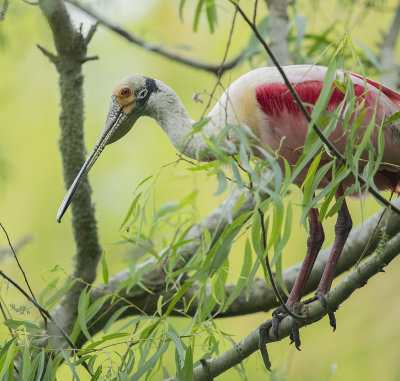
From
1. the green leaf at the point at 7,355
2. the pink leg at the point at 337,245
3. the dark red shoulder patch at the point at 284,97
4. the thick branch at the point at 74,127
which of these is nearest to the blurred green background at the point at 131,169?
the thick branch at the point at 74,127

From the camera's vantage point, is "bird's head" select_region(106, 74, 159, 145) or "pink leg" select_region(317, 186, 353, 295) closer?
"pink leg" select_region(317, 186, 353, 295)

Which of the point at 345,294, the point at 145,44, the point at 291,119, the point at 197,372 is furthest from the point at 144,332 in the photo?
the point at 145,44

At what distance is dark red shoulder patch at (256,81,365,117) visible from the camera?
3.05 meters

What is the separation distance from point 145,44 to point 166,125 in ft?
4.83

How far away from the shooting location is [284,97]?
10.1 ft

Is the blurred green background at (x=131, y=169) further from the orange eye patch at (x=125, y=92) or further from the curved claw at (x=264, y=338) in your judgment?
the curved claw at (x=264, y=338)

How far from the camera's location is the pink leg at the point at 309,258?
10.6 feet

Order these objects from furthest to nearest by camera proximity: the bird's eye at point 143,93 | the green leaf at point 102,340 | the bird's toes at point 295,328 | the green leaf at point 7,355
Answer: the bird's eye at point 143,93 < the bird's toes at point 295,328 < the green leaf at point 102,340 < the green leaf at point 7,355

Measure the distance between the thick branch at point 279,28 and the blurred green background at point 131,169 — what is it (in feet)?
2.14

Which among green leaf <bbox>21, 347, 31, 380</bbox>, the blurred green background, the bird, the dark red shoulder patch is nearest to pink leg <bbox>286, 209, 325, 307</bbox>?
the bird

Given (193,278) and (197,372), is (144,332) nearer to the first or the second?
(197,372)

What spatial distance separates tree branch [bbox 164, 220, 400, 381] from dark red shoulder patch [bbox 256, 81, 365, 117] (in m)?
0.84

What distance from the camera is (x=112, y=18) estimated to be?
15.7ft

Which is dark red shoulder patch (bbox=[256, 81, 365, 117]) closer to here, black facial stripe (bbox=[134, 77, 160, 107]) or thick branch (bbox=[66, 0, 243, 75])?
black facial stripe (bbox=[134, 77, 160, 107])
